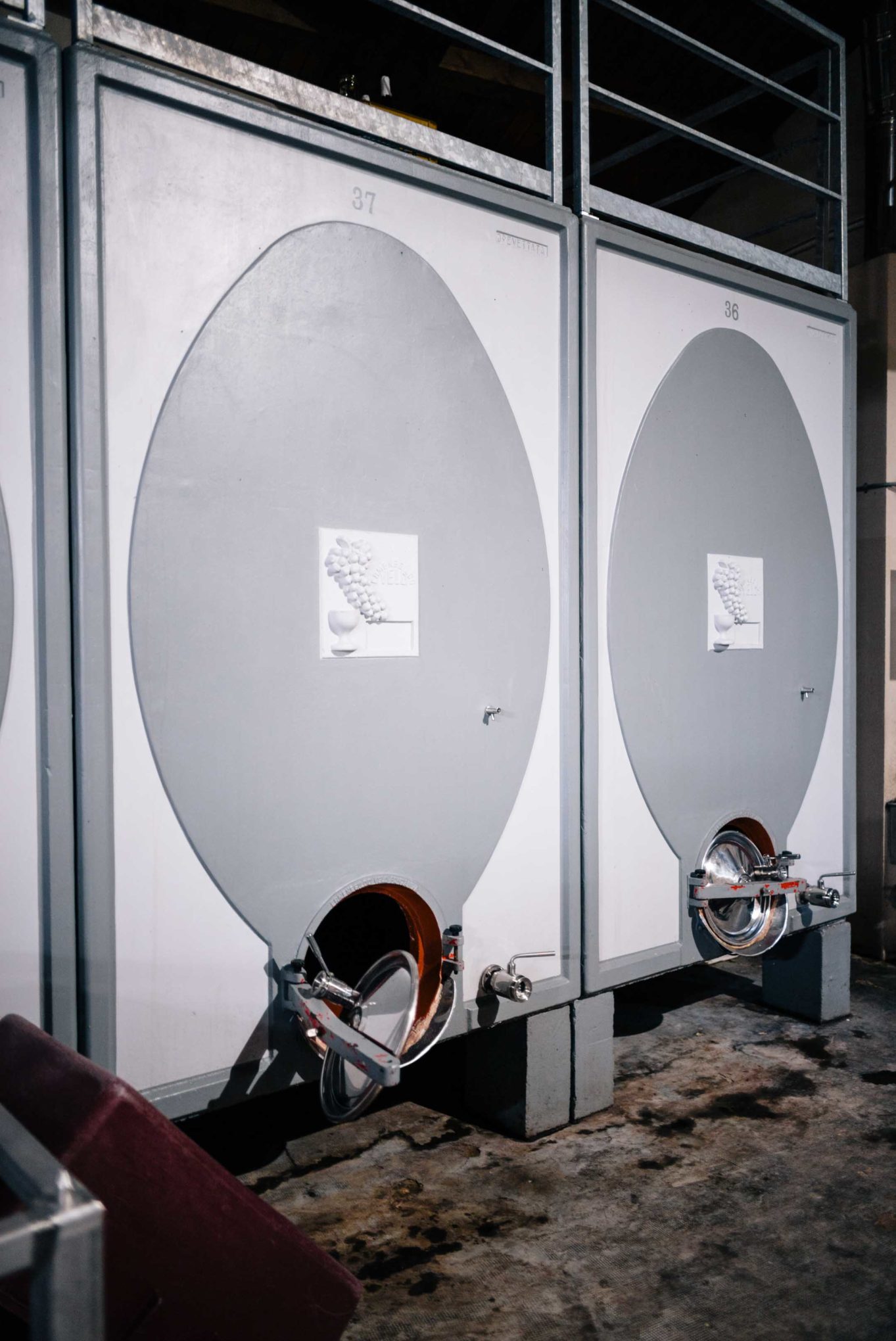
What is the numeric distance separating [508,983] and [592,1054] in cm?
48

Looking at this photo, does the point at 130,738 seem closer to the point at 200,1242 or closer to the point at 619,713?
the point at 200,1242

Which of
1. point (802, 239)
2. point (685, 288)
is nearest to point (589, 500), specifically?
point (685, 288)

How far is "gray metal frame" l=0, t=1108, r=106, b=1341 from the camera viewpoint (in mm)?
788

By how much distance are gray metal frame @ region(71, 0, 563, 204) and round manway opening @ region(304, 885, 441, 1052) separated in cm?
172

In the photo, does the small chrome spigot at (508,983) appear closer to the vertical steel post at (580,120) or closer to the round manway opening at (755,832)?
the round manway opening at (755,832)

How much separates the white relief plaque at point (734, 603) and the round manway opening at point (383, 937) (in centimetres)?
122

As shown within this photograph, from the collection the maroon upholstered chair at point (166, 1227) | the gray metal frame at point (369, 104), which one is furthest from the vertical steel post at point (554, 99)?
the maroon upholstered chair at point (166, 1227)

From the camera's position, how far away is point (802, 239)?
178 inches

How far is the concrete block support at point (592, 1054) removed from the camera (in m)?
2.71

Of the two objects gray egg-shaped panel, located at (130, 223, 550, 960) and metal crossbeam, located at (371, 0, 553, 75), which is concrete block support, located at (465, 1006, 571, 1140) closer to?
gray egg-shaped panel, located at (130, 223, 550, 960)

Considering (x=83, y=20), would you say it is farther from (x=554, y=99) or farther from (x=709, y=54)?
(x=709, y=54)

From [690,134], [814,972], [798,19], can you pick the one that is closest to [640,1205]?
[814,972]

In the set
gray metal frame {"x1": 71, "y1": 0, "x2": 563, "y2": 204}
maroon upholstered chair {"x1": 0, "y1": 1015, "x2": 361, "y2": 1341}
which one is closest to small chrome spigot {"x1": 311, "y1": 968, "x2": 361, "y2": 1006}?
maroon upholstered chair {"x1": 0, "y1": 1015, "x2": 361, "y2": 1341}

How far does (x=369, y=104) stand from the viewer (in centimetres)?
242
